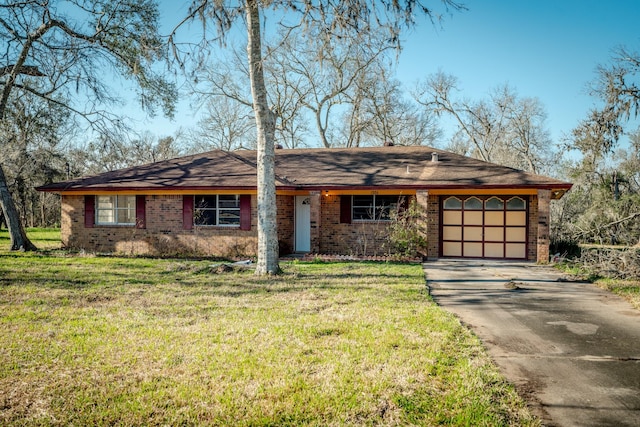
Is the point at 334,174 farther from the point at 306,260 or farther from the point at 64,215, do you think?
the point at 64,215

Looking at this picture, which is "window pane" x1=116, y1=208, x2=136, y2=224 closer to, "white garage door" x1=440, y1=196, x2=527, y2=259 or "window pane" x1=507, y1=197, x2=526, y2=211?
"white garage door" x1=440, y1=196, x2=527, y2=259

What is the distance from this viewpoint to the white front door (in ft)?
54.7

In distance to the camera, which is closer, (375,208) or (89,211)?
(375,208)

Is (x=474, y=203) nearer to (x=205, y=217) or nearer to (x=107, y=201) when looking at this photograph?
(x=205, y=217)

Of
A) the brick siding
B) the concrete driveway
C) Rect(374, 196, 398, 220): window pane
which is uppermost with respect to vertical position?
Rect(374, 196, 398, 220): window pane

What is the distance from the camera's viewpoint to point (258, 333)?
18.9 feet

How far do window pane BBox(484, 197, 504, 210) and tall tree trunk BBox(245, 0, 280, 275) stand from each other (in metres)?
7.97

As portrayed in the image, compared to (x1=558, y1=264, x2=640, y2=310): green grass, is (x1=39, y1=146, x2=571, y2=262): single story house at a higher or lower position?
higher

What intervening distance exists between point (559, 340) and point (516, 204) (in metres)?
10.1

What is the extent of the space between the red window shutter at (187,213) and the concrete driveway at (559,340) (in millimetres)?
8933

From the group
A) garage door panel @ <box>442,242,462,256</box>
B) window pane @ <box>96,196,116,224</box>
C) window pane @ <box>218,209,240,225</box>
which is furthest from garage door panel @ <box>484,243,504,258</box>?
window pane @ <box>96,196,116,224</box>

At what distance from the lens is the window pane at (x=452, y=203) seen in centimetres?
1540

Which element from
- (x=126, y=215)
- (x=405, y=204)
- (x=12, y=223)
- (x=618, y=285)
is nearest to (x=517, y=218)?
(x=405, y=204)

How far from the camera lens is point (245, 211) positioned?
15.6 m
